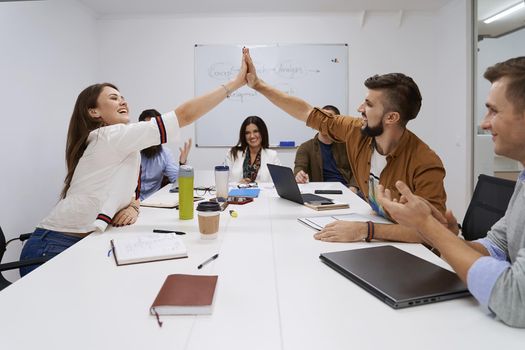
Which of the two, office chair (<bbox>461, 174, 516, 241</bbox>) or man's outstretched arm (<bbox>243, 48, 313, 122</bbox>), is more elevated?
man's outstretched arm (<bbox>243, 48, 313, 122</bbox>)

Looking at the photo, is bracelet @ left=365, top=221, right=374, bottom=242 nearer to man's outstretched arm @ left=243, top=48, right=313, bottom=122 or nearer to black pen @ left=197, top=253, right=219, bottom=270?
black pen @ left=197, top=253, right=219, bottom=270

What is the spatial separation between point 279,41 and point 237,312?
3.93m

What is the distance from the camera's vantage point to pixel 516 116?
3.23 ft

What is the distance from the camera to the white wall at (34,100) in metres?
2.76

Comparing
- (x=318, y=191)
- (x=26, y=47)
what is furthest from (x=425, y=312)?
(x=26, y=47)

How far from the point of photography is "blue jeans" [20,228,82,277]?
162cm

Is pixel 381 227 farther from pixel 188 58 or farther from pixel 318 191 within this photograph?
pixel 188 58

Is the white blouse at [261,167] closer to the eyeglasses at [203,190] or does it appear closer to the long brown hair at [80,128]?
the eyeglasses at [203,190]

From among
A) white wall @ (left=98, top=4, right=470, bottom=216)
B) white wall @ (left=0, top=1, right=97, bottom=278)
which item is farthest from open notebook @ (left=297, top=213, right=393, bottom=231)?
white wall @ (left=98, top=4, right=470, bottom=216)

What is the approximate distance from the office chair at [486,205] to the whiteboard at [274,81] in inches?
102

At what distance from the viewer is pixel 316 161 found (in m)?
3.30

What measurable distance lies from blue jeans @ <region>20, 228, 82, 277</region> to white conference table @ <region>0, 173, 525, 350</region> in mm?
445

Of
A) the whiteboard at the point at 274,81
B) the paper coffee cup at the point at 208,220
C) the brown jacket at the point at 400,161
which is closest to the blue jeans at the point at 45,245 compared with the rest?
the paper coffee cup at the point at 208,220

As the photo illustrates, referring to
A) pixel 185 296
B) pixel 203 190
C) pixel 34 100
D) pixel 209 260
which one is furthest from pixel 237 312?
pixel 34 100
